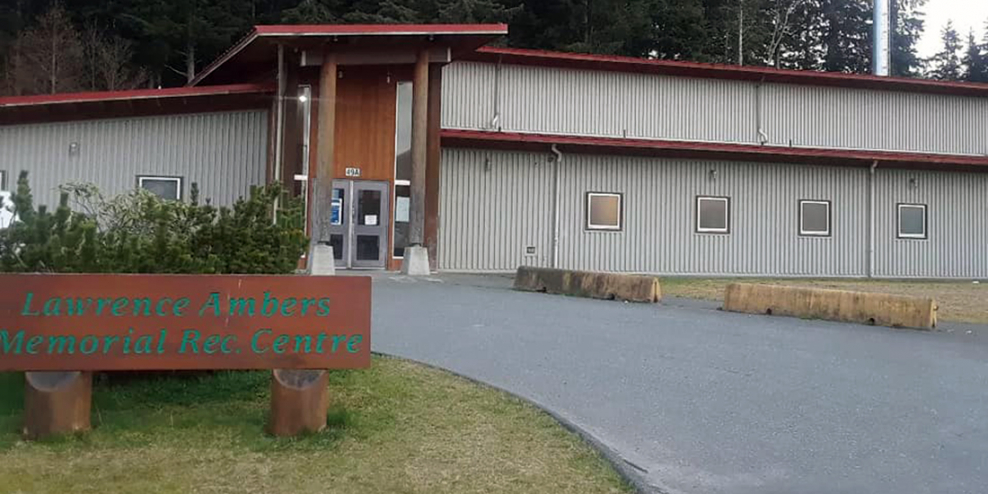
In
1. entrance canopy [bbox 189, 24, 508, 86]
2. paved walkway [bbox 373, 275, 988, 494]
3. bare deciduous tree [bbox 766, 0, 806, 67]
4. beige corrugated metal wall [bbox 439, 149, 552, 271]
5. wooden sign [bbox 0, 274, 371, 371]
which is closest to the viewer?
paved walkway [bbox 373, 275, 988, 494]

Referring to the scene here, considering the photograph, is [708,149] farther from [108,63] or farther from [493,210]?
[108,63]

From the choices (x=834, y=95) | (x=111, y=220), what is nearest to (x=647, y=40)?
(x=834, y=95)

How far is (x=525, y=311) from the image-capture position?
1289 cm

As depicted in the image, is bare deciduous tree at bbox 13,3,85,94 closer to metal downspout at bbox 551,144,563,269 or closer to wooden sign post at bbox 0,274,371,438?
metal downspout at bbox 551,144,563,269

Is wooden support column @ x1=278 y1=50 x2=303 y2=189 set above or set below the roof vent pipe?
below

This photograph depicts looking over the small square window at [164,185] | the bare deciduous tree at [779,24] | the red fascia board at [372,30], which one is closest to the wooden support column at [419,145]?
the red fascia board at [372,30]

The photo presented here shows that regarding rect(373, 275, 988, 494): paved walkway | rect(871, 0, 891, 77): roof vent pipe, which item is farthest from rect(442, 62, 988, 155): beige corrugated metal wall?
rect(373, 275, 988, 494): paved walkway

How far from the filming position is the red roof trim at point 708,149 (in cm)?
2217

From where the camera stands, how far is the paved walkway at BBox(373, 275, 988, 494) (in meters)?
5.55

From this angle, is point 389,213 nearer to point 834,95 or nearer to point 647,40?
point 834,95

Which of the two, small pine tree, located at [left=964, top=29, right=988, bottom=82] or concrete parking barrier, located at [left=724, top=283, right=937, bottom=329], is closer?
concrete parking barrier, located at [left=724, top=283, right=937, bottom=329]

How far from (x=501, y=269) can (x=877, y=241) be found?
1139 centimetres

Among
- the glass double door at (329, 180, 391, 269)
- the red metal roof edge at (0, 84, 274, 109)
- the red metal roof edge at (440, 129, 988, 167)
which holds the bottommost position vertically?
the glass double door at (329, 180, 391, 269)

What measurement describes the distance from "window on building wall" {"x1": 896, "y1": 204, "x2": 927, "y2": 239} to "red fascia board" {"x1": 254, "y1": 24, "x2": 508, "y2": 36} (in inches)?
557
